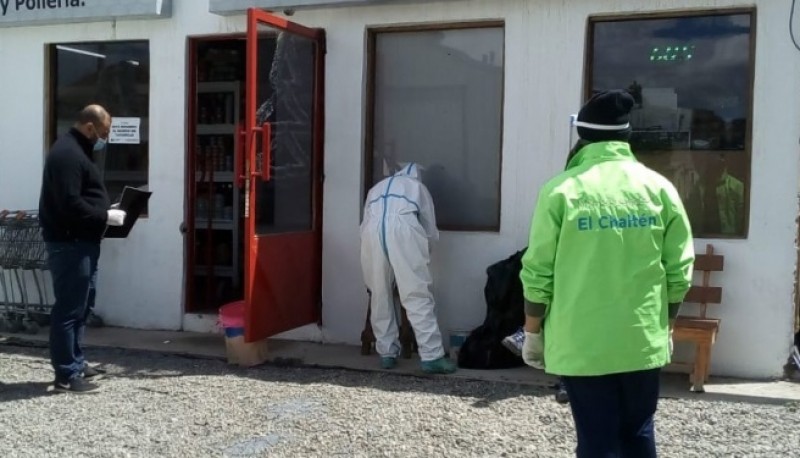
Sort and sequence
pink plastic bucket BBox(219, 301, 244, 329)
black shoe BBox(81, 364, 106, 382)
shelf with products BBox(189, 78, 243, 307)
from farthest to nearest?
shelf with products BBox(189, 78, 243, 307) < pink plastic bucket BBox(219, 301, 244, 329) < black shoe BBox(81, 364, 106, 382)

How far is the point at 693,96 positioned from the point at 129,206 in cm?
420

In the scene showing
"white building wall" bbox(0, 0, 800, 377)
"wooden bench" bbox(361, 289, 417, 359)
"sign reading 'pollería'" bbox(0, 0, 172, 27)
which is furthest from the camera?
"sign reading 'pollería'" bbox(0, 0, 172, 27)

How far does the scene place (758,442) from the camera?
527 cm

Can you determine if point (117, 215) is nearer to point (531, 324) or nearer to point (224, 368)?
point (224, 368)

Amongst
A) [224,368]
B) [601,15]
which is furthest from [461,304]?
[601,15]

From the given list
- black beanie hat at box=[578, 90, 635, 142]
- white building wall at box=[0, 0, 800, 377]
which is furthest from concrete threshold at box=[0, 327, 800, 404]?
black beanie hat at box=[578, 90, 635, 142]

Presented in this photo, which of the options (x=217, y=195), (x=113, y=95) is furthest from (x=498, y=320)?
(x=113, y=95)

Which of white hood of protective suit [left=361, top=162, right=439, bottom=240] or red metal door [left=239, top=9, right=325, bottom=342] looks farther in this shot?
white hood of protective suit [left=361, top=162, right=439, bottom=240]

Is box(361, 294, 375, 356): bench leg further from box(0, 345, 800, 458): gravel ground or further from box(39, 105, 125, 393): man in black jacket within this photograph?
box(39, 105, 125, 393): man in black jacket

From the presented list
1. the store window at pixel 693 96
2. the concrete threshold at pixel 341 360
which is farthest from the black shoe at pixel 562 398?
the store window at pixel 693 96

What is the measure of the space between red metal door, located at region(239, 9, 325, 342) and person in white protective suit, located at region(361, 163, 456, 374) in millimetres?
702

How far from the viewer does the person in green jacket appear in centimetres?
342

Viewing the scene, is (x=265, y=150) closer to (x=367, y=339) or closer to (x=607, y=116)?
(x=367, y=339)

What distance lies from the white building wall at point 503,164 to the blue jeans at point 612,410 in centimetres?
335
